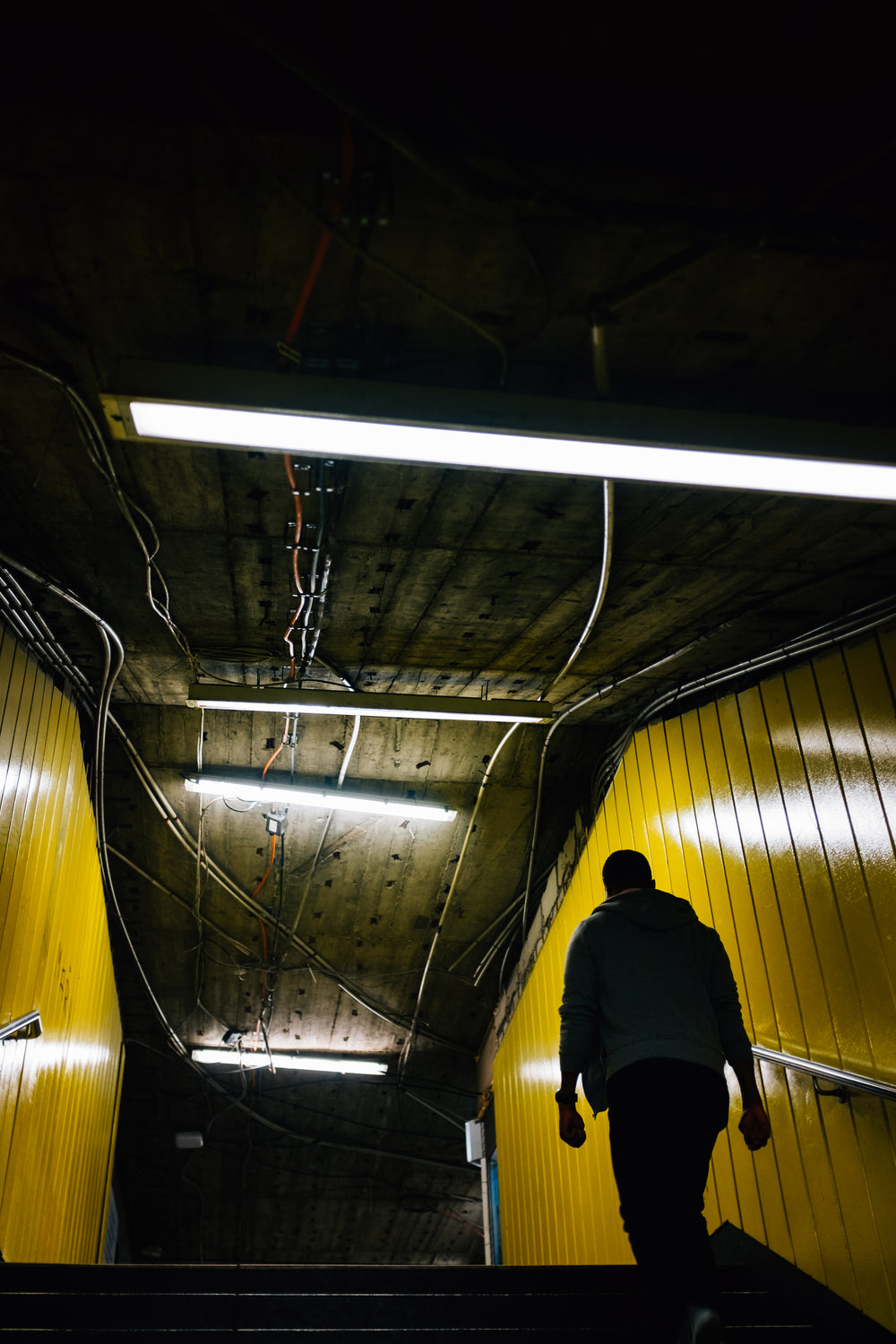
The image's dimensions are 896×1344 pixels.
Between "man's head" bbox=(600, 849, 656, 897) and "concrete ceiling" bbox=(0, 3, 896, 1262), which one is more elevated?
"concrete ceiling" bbox=(0, 3, 896, 1262)

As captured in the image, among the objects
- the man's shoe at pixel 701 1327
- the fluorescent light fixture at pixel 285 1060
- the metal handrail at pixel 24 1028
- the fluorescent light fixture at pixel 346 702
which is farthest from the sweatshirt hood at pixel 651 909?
the fluorescent light fixture at pixel 285 1060

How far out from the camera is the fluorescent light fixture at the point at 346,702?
4.38m

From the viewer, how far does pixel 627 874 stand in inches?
115

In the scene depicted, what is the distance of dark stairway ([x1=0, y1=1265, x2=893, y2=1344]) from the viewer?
2.46 meters

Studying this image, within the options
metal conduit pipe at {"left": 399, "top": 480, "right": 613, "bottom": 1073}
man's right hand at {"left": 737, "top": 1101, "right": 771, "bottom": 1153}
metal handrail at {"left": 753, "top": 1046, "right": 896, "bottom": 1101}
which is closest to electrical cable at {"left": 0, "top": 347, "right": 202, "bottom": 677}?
metal conduit pipe at {"left": 399, "top": 480, "right": 613, "bottom": 1073}

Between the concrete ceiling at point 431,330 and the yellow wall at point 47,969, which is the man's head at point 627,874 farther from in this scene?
the yellow wall at point 47,969

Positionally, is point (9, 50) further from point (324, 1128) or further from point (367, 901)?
point (324, 1128)

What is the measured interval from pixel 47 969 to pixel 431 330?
3717 mm

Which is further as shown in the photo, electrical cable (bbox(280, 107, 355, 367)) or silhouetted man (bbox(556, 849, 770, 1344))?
silhouetted man (bbox(556, 849, 770, 1344))

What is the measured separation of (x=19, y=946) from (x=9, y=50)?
3443 mm

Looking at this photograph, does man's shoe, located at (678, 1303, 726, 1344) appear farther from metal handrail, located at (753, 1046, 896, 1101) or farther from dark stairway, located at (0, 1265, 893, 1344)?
metal handrail, located at (753, 1046, 896, 1101)

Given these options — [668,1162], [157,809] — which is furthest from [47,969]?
[668,1162]

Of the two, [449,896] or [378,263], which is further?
[449,896]

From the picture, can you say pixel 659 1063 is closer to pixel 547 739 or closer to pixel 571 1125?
pixel 571 1125
